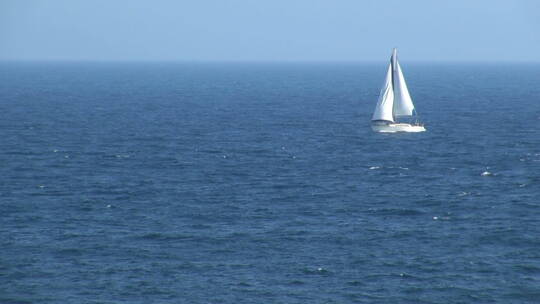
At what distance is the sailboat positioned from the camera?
130m

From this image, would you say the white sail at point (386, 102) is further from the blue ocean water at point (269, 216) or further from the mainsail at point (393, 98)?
the blue ocean water at point (269, 216)

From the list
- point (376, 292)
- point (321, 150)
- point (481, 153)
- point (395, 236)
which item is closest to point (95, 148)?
point (321, 150)

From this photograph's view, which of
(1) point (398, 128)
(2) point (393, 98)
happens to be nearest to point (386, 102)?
(2) point (393, 98)

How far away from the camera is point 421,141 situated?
124 metres

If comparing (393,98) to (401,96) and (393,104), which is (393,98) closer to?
(393,104)

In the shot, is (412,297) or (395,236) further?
(395,236)

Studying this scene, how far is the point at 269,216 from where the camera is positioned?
75.9 m

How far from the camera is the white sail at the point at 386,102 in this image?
129 metres

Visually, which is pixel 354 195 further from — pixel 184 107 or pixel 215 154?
pixel 184 107

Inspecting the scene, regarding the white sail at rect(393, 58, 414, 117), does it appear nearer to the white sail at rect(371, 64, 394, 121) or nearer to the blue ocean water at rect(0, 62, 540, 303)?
the white sail at rect(371, 64, 394, 121)

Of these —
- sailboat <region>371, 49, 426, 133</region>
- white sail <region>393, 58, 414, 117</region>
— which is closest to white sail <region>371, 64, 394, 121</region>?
sailboat <region>371, 49, 426, 133</region>

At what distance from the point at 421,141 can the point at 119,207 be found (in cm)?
5715

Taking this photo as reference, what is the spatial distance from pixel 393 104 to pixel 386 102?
127 inches

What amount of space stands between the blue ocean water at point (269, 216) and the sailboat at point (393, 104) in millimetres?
2688
